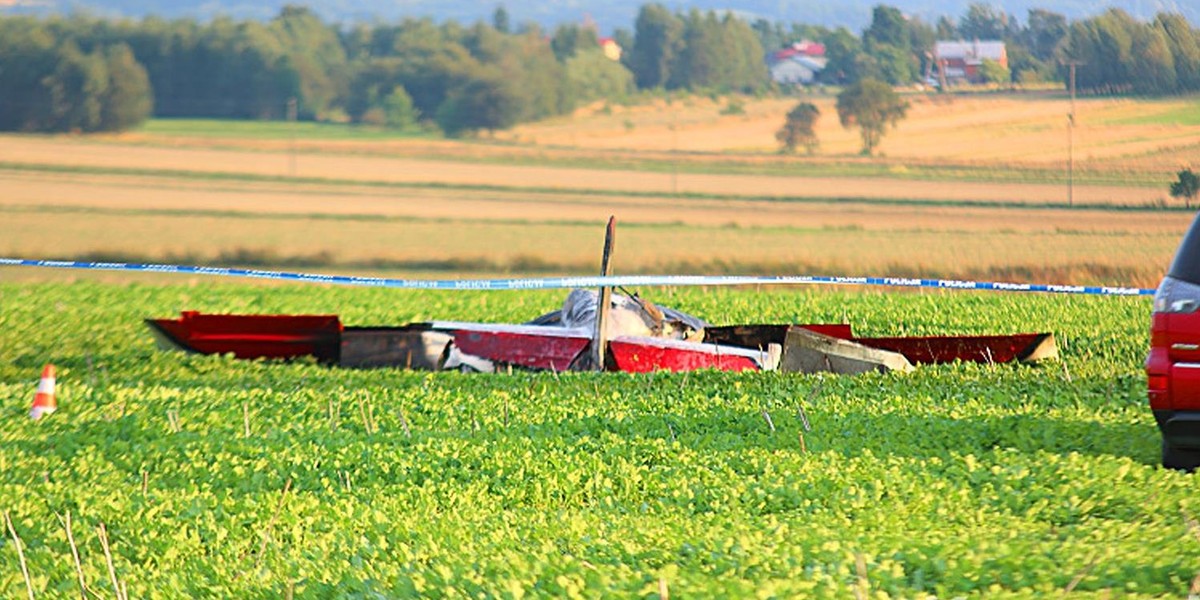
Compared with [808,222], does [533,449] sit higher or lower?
higher

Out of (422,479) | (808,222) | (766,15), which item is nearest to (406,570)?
(422,479)

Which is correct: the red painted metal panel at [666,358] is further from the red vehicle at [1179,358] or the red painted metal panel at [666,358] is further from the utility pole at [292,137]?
the utility pole at [292,137]

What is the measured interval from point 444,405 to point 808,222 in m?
35.3

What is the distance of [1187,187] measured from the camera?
3909 cm

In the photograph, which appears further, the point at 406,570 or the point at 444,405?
the point at 444,405

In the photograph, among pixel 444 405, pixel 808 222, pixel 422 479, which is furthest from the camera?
pixel 808 222

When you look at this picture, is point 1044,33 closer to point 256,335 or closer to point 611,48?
point 611,48

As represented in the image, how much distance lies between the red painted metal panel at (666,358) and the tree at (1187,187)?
83.4ft

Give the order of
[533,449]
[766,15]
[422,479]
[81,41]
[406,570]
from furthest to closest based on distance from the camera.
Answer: [766,15]
[81,41]
[533,449]
[422,479]
[406,570]

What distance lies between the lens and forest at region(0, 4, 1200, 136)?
52750mm

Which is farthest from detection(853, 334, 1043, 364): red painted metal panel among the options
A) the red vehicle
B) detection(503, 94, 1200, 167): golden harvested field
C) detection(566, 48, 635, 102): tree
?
detection(566, 48, 635, 102): tree

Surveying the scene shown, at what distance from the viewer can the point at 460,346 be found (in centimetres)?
1706

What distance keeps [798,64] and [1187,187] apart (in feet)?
54.9

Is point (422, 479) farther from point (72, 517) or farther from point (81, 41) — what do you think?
point (81, 41)
